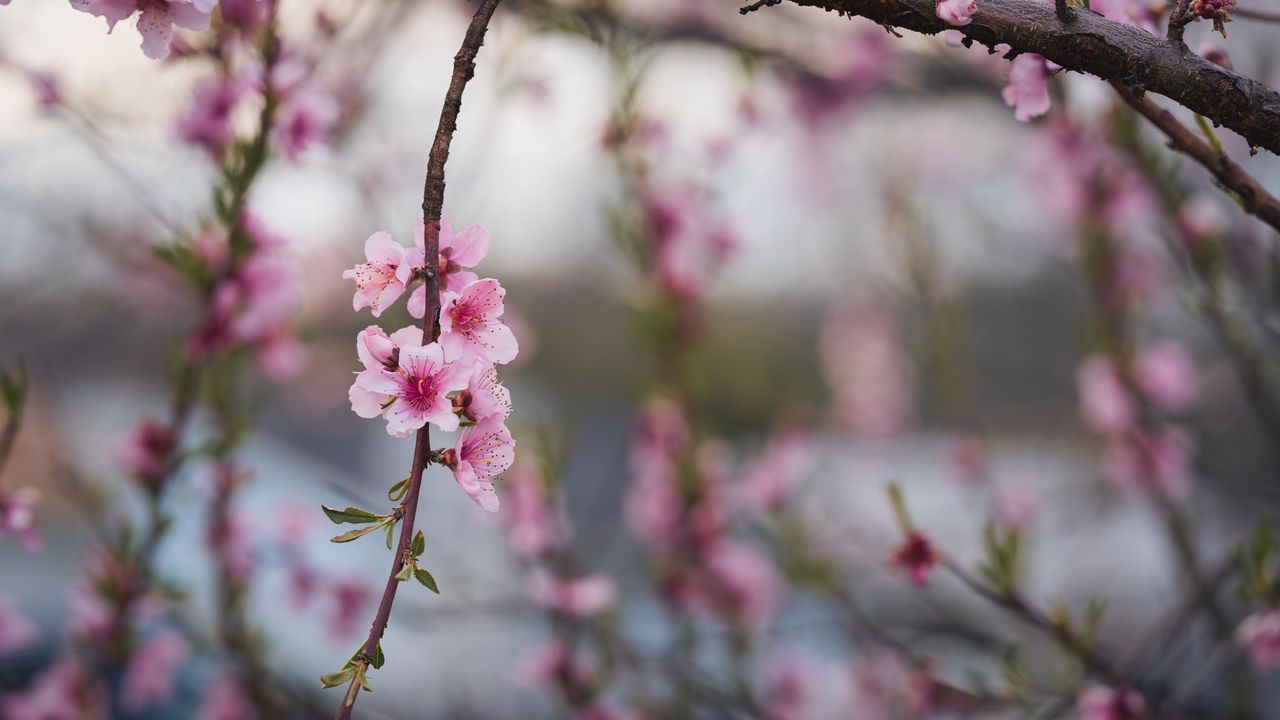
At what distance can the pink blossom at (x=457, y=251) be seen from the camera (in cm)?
88

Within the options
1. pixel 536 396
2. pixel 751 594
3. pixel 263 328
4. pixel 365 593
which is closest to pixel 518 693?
pixel 365 593

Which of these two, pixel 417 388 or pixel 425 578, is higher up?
pixel 417 388

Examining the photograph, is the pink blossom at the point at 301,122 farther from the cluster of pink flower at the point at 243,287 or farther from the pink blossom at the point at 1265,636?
the pink blossom at the point at 1265,636

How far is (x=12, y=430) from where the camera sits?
133cm

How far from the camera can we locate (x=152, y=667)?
2021mm

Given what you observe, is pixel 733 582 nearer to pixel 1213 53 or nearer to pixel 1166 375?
pixel 1166 375

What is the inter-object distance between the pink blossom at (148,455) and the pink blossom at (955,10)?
1.47m

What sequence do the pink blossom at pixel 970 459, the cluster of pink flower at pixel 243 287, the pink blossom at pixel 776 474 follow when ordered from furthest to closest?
the pink blossom at pixel 970 459, the pink blossom at pixel 776 474, the cluster of pink flower at pixel 243 287

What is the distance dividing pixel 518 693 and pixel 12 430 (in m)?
3.05

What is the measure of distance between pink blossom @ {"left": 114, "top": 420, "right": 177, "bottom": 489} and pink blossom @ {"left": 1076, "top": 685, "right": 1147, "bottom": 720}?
159 cm

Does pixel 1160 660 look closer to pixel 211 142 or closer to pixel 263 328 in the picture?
pixel 263 328

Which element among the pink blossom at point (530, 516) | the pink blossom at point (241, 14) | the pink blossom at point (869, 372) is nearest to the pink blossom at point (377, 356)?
the pink blossom at point (241, 14)

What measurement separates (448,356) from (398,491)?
137 mm

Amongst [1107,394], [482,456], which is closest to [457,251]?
[482,456]
